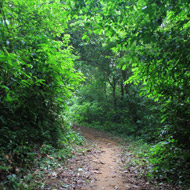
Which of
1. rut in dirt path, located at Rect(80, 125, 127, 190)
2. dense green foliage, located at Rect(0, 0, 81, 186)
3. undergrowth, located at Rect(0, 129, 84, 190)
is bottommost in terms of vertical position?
rut in dirt path, located at Rect(80, 125, 127, 190)

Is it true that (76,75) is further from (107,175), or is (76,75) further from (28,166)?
(107,175)

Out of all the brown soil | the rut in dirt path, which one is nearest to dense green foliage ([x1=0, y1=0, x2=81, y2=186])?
the brown soil

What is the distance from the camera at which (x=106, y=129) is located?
14930 millimetres

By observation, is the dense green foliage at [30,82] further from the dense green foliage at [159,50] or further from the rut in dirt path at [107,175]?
the rut in dirt path at [107,175]

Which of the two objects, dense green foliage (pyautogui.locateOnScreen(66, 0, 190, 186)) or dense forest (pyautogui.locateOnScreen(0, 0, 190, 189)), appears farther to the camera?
dense forest (pyautogui.locateOnScreen(0, 0, 190, 189))

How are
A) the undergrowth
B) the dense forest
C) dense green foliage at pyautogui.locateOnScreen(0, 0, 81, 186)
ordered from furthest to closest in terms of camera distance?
dense green foliage at pyautogui.locateOnScreen(0, 0, 81, 186)
the undergrowth
the dense forest

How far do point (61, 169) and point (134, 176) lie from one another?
2.23 meters

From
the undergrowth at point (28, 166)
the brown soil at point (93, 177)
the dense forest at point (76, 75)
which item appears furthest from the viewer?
the brown soil at point (93, 177)

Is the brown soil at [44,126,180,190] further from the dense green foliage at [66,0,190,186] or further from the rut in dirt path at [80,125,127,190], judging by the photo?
the dense green foliage at [66,0,190,186]

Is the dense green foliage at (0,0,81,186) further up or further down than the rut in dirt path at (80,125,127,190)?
further up

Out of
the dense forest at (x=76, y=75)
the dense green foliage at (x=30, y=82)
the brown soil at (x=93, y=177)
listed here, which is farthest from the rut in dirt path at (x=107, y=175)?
the dense green foliage at (x=30, y=82)

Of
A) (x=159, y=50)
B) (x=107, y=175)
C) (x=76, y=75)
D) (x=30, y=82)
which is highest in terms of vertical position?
(x=76, y=75)

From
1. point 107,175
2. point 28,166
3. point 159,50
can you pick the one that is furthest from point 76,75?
point 107,175

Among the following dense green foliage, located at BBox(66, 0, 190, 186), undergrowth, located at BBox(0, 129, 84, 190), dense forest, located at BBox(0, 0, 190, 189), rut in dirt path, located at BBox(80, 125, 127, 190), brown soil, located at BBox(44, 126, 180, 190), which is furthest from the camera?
rut in dirt path, located at BBox(80, 125, 127, 190)
